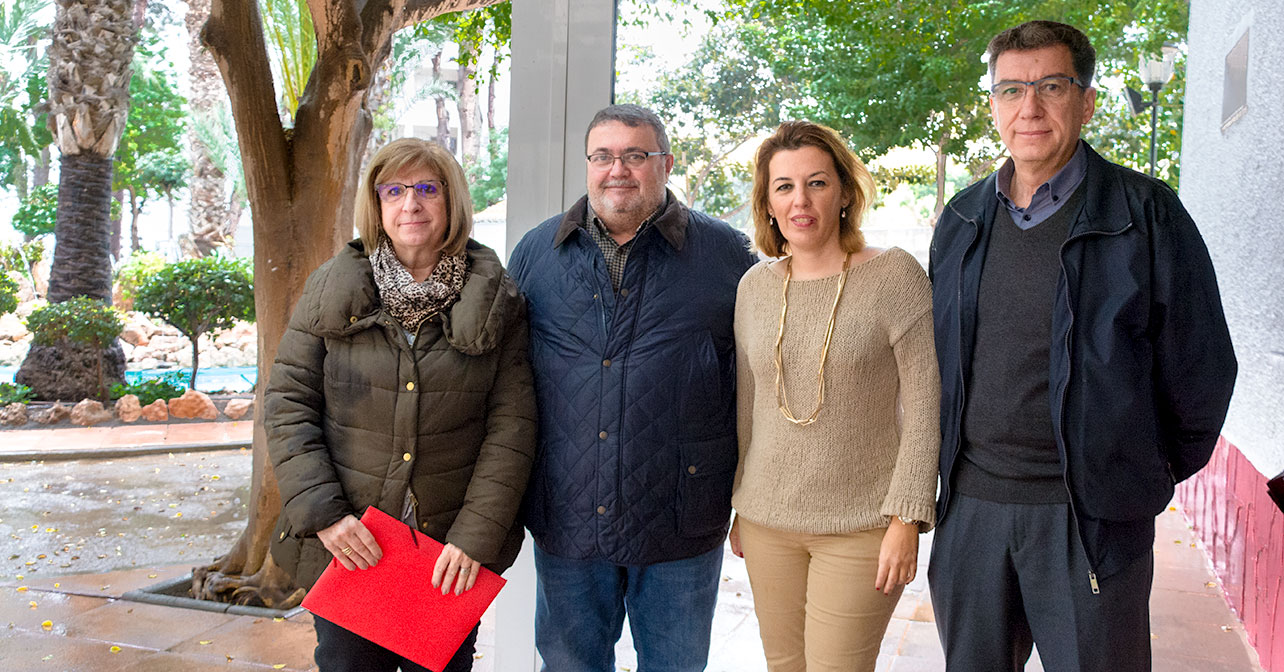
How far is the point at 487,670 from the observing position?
378 centimetres

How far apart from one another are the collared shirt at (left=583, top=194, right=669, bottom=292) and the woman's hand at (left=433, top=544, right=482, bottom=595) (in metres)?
0.68

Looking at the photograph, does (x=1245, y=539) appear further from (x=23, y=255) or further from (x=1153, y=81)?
(x=23, y=255)

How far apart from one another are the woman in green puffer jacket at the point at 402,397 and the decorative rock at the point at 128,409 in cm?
665

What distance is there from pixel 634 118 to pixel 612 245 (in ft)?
0.95

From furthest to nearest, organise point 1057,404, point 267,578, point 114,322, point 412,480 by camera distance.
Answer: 1. point 114,322
2. point 267,578
3. point 412,480
4. point 1057,404

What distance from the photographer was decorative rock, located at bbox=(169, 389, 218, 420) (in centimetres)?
818

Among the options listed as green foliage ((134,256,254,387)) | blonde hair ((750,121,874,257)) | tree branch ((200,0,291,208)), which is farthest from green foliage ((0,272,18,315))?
blonde hair ((750,121,874,257))

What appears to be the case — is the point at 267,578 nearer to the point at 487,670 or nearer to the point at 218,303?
the point at 487,670

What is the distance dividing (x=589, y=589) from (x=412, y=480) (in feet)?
1.72

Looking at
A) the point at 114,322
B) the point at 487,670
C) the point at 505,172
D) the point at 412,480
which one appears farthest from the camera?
the point at 114,322

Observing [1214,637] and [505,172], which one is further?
[1214,637]

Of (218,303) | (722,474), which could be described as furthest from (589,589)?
(218,303)

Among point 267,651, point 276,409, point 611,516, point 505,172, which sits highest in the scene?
point 505,172

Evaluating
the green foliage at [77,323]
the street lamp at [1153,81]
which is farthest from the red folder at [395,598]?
the green foliage at [77,323]
